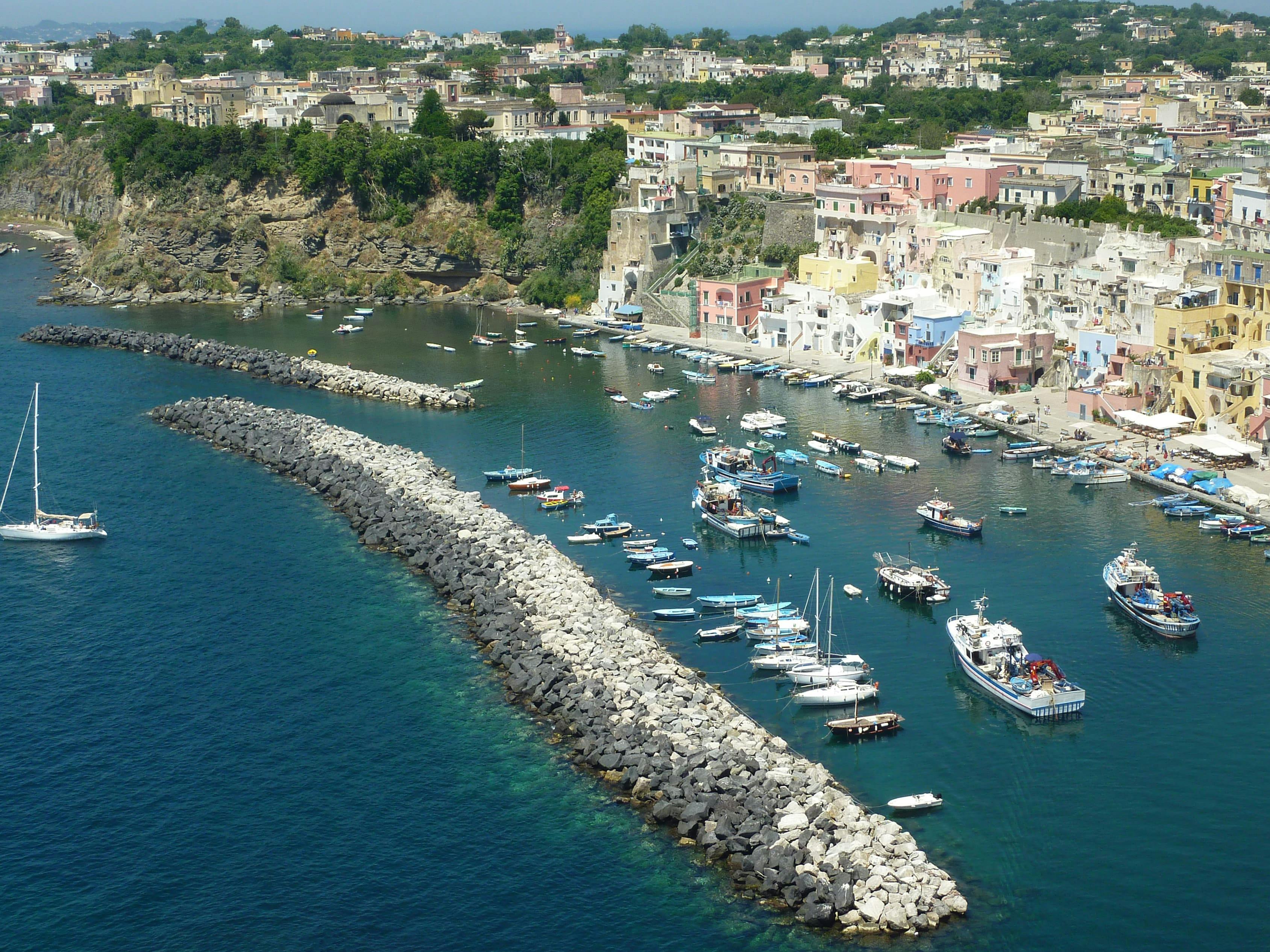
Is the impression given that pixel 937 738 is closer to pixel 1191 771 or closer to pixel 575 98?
pixel 1191 771

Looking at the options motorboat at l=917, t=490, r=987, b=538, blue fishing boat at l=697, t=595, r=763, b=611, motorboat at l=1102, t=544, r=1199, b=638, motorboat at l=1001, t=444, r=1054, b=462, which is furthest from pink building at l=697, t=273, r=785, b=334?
motorboat at l=1102, t=544, r=1199, b=638

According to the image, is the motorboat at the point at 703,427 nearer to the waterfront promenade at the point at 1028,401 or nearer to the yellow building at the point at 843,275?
the waterfront promenade at the point at 1028,401

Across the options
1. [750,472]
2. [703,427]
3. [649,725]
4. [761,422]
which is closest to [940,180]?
[761,422]

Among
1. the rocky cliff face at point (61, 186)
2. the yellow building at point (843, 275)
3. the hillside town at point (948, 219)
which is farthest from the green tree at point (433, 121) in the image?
Result: the yellow building at point (843, 275)

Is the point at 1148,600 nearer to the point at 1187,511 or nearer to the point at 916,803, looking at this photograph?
the point at 1187,511

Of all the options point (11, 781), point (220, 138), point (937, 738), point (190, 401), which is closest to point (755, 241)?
point (190, 401)
